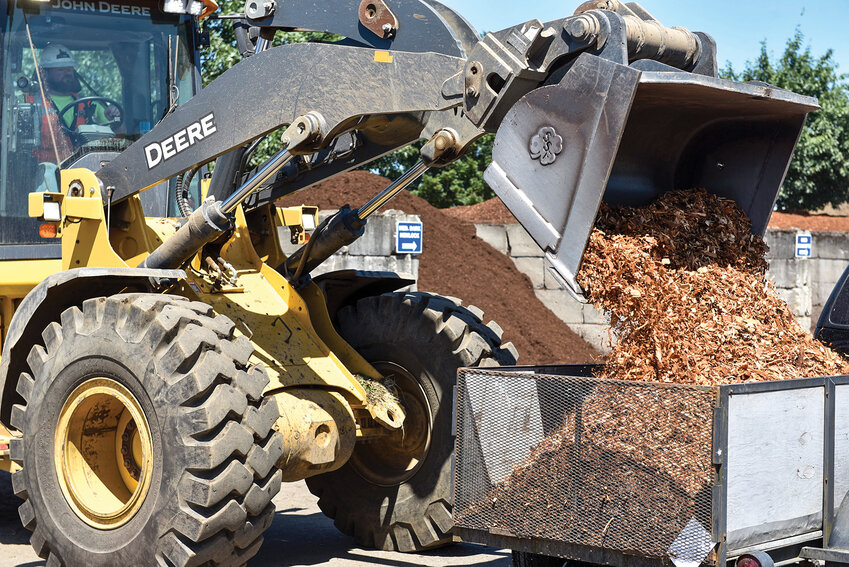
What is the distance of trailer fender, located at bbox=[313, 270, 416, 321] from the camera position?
736 centimetres

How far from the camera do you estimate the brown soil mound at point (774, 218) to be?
19.8 m

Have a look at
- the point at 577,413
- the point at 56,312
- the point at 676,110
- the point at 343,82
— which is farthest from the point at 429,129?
the point at 56,312

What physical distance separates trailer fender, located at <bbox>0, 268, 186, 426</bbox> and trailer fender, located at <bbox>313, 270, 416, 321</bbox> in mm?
1499

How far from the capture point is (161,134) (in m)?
6.11

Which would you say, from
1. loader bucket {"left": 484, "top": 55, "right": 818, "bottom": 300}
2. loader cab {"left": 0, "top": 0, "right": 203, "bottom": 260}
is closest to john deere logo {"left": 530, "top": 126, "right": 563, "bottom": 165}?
loader bucket {"left": 484, "top": 55, "right": 818, "bottom": 300}

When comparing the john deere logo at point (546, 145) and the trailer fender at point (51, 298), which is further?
the trailer fender at point (51, 298)

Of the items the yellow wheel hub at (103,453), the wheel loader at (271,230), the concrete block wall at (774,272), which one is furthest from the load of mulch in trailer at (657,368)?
the concrete block wall at (774,272)

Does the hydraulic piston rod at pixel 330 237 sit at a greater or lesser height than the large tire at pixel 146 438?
greater

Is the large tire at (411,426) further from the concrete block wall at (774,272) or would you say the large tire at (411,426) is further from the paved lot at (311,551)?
the concrete block wall at (774,272)

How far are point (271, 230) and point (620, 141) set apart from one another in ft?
9.20

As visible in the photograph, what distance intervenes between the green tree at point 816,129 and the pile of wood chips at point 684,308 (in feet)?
83.4

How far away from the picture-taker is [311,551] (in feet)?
22.8

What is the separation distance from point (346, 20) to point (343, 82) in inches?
18.1

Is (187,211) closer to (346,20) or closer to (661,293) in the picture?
(346,20)
